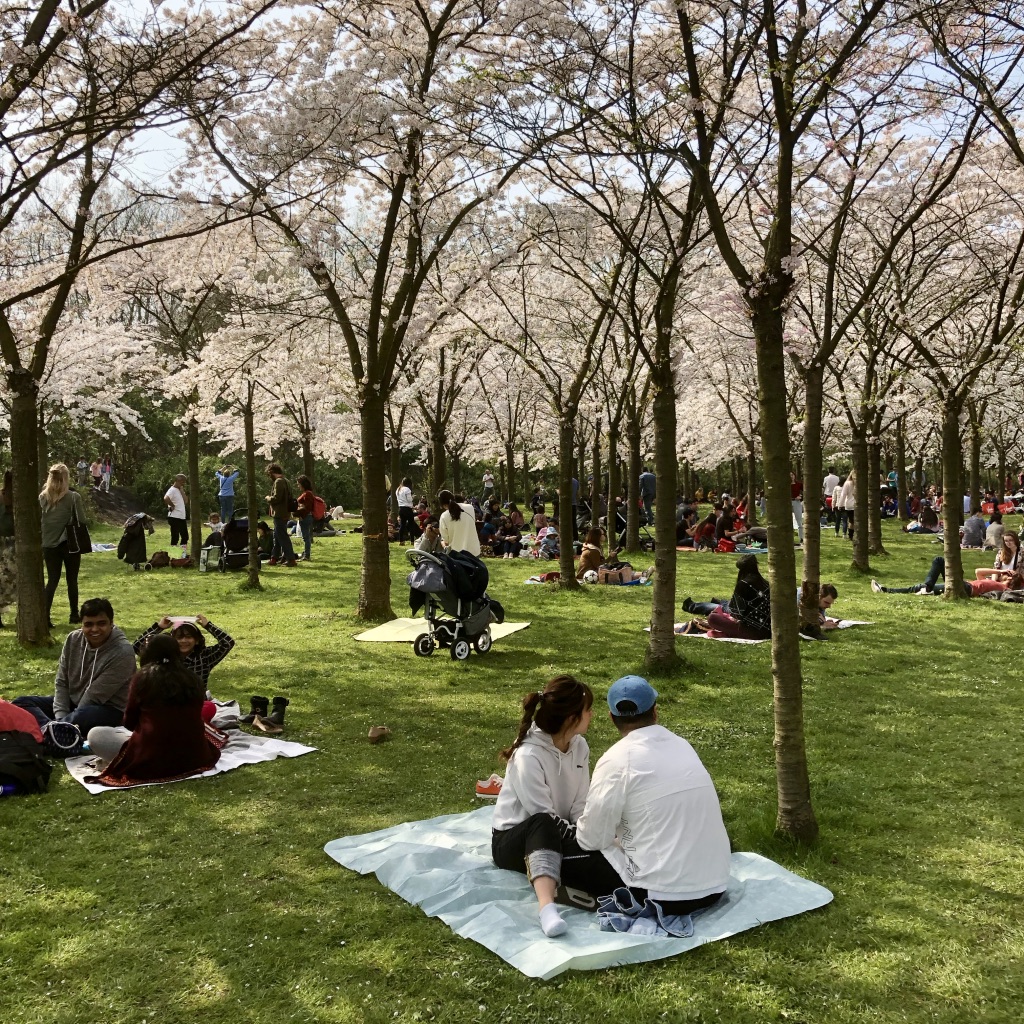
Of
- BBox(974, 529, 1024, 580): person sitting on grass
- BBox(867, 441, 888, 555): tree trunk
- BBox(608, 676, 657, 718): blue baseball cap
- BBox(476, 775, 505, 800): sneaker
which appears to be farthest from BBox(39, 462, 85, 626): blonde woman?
BBox(867, 441, 888, 555): tree trunk

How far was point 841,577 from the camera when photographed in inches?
637

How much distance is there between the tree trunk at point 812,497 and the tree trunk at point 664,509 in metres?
2.44

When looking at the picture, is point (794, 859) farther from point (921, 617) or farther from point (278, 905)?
point (921, 617)

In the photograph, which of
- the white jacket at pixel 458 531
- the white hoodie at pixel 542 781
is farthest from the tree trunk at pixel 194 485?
the white hoodie at pixel 542 781

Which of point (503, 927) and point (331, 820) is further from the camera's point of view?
point (331, 820)

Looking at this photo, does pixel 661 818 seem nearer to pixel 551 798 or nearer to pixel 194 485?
→ pixel 551 798

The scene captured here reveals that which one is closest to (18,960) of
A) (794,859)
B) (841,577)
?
(794,859)

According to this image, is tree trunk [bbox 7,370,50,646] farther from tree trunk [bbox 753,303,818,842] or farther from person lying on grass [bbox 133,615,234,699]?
tree trunk [bbox 753,303,818,842]

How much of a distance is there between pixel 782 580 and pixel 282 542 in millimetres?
14693

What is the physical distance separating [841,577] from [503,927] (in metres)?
13.5

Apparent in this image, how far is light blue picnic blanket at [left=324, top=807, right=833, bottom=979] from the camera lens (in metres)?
3.69

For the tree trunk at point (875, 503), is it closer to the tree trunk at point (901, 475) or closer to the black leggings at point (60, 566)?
the tree trunk at point (901, 475)

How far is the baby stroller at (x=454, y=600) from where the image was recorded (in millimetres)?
9547

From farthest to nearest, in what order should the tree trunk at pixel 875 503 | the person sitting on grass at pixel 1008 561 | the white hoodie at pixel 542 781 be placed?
the tree trunk at pixel 875 503, the person sitting on grass at pixel 1008 561, the white hoodie at pixel 542 781
